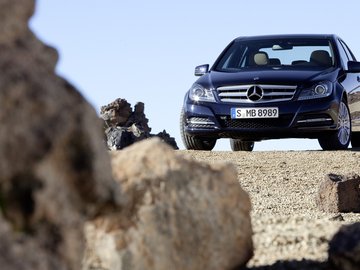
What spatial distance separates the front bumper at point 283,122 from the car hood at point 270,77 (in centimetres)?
33

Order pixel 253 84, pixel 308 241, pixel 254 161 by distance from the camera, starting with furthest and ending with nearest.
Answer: pixel 253 84
pixel 254 161
pixel 308 241

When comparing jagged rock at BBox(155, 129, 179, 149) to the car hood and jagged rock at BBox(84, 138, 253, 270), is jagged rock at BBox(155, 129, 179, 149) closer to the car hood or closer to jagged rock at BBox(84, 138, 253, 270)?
the car hood

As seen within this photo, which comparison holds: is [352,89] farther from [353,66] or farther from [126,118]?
[126,118]

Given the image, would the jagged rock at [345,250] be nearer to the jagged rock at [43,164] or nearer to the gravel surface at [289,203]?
the gravel surface at [289,203]

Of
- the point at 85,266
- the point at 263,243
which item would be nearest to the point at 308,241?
the point at 263,243

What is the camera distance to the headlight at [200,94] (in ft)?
48.5

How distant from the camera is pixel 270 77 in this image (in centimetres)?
1462

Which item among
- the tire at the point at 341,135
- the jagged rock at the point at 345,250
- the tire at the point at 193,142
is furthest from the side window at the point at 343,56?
the jagged rock at the point at 345,250

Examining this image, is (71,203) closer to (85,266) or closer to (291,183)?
(85,266)

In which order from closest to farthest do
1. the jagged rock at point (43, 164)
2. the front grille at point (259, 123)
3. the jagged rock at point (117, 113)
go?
the jagged rock at point (43, 164), the front grille at point (259, 123), the jagged rock at point (117, 113)

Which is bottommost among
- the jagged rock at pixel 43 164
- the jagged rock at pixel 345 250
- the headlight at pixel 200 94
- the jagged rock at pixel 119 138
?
the jagged rock at pixel 119 138

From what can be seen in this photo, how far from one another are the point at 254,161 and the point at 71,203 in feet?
34.7

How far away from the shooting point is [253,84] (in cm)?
1458

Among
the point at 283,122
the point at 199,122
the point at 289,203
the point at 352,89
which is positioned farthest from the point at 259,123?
the point at 289,203
